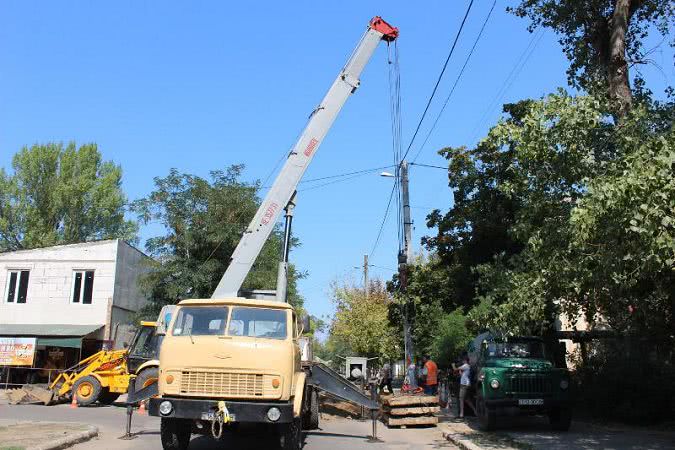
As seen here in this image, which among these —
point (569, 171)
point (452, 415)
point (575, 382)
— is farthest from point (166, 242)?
point (569, 171)

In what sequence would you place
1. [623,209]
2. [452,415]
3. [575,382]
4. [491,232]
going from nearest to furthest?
[623,209] < [575,382] < [452,415] < [491,232]

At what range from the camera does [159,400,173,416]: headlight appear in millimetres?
8859

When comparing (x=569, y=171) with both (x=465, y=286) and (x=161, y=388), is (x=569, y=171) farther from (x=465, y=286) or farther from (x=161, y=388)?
(x=465, y=286)

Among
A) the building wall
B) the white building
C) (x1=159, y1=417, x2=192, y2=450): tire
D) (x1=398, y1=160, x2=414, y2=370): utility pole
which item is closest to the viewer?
(x1=159, y1=417, x2=192, y2=450): tire

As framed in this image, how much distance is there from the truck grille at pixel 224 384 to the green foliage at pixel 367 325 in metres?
37.3

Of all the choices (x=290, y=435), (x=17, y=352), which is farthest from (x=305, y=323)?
(x=17, y=352)

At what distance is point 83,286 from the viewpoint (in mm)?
31297

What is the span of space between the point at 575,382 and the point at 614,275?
8.71 meters

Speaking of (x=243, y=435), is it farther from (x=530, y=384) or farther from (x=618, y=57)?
(x=618, y=57)

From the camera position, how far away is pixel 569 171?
12.1m

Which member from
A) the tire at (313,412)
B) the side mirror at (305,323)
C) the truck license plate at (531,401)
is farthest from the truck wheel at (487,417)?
the side mirror at (305,323)

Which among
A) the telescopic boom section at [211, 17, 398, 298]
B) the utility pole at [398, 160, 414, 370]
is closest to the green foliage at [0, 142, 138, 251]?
the utility pole at [398, 160, 414, 370]

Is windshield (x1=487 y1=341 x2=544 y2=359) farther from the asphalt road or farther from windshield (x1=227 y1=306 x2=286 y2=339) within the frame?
windshield (x1=227 y1=306 x2=286 y2=339)

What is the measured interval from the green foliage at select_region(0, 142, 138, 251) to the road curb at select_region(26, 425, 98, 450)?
3542 cm
